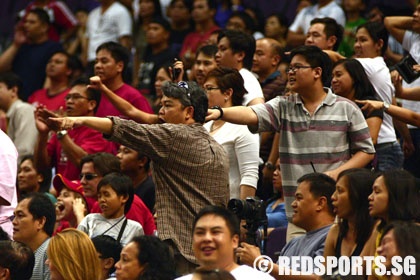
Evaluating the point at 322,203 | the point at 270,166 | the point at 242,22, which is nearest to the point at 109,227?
the point at 270,166

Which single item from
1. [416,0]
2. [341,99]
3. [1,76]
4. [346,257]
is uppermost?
[416,0]

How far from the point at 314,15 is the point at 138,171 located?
11.4 ft

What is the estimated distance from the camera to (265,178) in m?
8.57

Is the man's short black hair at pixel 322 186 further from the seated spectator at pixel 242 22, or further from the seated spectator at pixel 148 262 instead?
the seated spectator at pixel 242 22

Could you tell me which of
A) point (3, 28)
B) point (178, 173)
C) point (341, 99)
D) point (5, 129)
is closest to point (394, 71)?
point (341, 99)

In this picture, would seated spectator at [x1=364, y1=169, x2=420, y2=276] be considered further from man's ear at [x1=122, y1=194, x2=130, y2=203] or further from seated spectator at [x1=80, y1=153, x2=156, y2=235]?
seated spectator at [x1=80, y1=153, x2=156, y2=235]

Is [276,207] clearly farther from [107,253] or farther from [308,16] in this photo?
[308,16]

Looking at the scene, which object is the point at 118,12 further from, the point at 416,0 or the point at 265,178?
the point at 265,178

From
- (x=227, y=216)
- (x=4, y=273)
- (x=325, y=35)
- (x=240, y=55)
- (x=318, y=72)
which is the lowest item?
(x=4, y=273)

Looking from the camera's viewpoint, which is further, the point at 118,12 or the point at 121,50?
the point at 118,12

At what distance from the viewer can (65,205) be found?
8.28 meters

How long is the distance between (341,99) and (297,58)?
0.38 meters

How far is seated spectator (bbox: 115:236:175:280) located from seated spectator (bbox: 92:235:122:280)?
96 centimetres

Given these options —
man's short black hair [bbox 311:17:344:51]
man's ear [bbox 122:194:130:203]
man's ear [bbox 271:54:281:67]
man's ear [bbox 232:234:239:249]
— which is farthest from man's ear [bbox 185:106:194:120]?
man's ear [bbox 271:54:281:67]
